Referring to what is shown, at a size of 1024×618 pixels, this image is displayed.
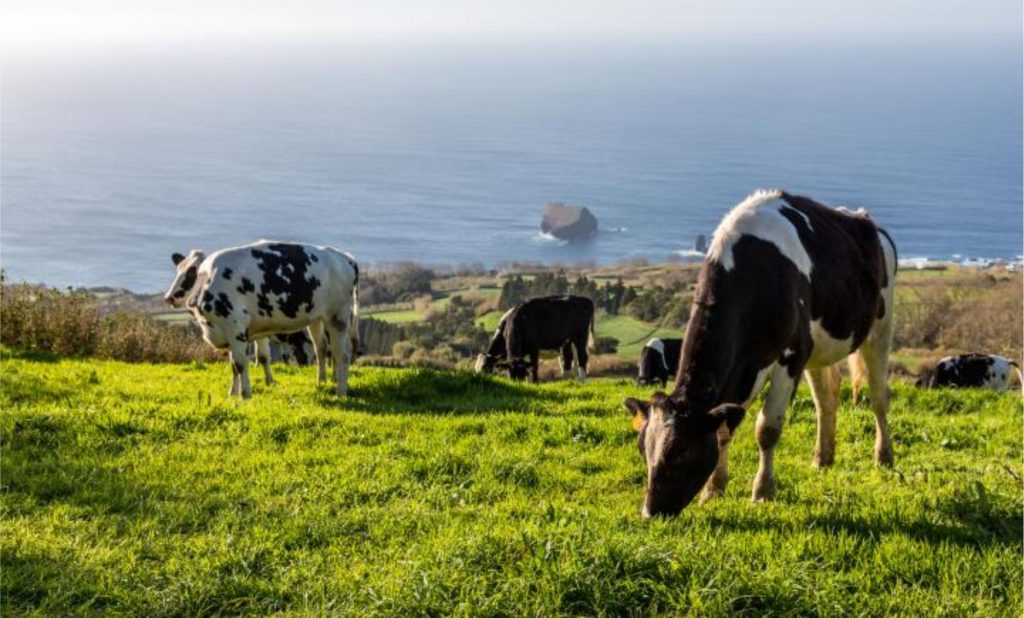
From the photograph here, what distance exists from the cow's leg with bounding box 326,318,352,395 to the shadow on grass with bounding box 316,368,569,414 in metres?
0.18

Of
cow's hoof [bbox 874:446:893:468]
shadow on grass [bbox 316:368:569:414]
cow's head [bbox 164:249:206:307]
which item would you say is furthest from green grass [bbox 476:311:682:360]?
cow's hoof [bbox 874:446:893:468]

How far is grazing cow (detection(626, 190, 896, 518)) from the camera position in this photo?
6688mm

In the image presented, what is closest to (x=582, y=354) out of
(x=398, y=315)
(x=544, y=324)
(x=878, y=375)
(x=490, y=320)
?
(x=544, y=324)

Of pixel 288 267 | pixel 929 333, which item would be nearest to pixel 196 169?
pixel 929 333

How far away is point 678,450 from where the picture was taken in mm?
6590

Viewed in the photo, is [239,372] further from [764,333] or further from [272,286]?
[764,333]

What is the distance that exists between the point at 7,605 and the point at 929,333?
46.5m

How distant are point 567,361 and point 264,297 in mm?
11751

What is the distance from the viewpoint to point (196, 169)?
17950 centimetres

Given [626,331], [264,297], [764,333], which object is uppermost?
[764,333]

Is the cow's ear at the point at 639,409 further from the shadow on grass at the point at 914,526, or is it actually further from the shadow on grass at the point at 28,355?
the shadow on grass at the point at 28,355

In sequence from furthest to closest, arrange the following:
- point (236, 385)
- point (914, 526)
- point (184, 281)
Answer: point (184, 281), point (236, 385), point (914, 526)

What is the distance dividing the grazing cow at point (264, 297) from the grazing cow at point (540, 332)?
7913 millimetres

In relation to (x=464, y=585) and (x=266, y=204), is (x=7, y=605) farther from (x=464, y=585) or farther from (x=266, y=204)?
(x=266, y=204)
